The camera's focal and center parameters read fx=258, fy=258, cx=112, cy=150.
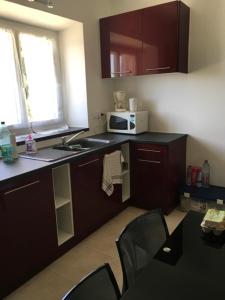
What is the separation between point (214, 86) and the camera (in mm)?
2787

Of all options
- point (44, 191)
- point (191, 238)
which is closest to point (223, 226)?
point (191, 238)

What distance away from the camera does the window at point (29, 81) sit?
2.51m

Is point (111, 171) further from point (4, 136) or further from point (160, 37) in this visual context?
point (160, 37)

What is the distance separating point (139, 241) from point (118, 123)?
6.58 ft

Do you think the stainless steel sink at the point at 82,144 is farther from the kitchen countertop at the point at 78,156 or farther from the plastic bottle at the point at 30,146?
the plastic bottle at the point at 30,146

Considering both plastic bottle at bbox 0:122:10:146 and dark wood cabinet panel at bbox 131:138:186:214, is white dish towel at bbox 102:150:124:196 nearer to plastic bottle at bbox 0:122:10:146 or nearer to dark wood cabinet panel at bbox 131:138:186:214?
dark wood cabinet panel at bbox 131:138:186:214

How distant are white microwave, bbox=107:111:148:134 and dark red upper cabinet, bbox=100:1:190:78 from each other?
46cm

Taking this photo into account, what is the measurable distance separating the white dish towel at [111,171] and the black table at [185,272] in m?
1.37

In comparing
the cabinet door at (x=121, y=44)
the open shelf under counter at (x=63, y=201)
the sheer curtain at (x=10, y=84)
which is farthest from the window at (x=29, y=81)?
the open shelf under counter at (x=63, y=201)

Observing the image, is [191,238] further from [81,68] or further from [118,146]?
[81,68]

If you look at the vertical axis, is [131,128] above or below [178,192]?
above

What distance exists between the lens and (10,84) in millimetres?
2553

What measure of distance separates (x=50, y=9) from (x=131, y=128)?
4.83ft

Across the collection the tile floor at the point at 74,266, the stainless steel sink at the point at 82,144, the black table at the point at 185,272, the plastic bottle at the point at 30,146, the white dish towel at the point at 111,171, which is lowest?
the tile floor at the point at 74,266
